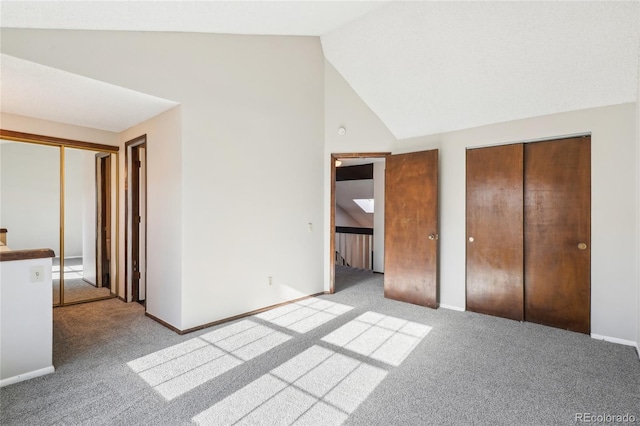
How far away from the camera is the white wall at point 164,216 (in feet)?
10.5

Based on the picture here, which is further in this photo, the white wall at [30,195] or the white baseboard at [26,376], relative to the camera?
the white wall at [30,195]

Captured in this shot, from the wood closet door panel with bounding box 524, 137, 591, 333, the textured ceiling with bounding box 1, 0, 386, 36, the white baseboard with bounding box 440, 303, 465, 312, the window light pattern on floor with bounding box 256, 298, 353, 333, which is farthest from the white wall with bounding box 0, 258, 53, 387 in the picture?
the wood closet door panel with bounding box 524, 137, 591, 333

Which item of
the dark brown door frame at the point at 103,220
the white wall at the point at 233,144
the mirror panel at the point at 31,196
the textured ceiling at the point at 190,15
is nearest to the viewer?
the textured ceiling at the point at 190,15

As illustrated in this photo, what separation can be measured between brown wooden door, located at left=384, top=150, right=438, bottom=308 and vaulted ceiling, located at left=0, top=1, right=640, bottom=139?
59 centimetres

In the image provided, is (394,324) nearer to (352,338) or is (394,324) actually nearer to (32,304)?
(352,338)

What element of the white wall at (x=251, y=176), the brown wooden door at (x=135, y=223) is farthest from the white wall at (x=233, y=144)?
the brown wooden door at (x=135, y=223)

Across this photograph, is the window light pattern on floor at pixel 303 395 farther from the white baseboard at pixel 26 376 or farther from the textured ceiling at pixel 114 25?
the textured ceiling at pixel 114 25

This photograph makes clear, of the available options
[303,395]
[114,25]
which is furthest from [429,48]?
[303,395]

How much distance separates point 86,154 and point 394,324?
4398 millimetres

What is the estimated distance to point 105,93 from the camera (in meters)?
2.86

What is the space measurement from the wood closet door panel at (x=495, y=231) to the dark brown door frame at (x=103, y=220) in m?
4.76

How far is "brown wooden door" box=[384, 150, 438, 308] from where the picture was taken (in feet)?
13.2

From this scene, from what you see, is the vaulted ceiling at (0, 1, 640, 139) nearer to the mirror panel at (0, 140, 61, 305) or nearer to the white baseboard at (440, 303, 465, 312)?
the mirror panel at (0, 140, 61, 305)

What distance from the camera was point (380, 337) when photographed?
10.2ft
